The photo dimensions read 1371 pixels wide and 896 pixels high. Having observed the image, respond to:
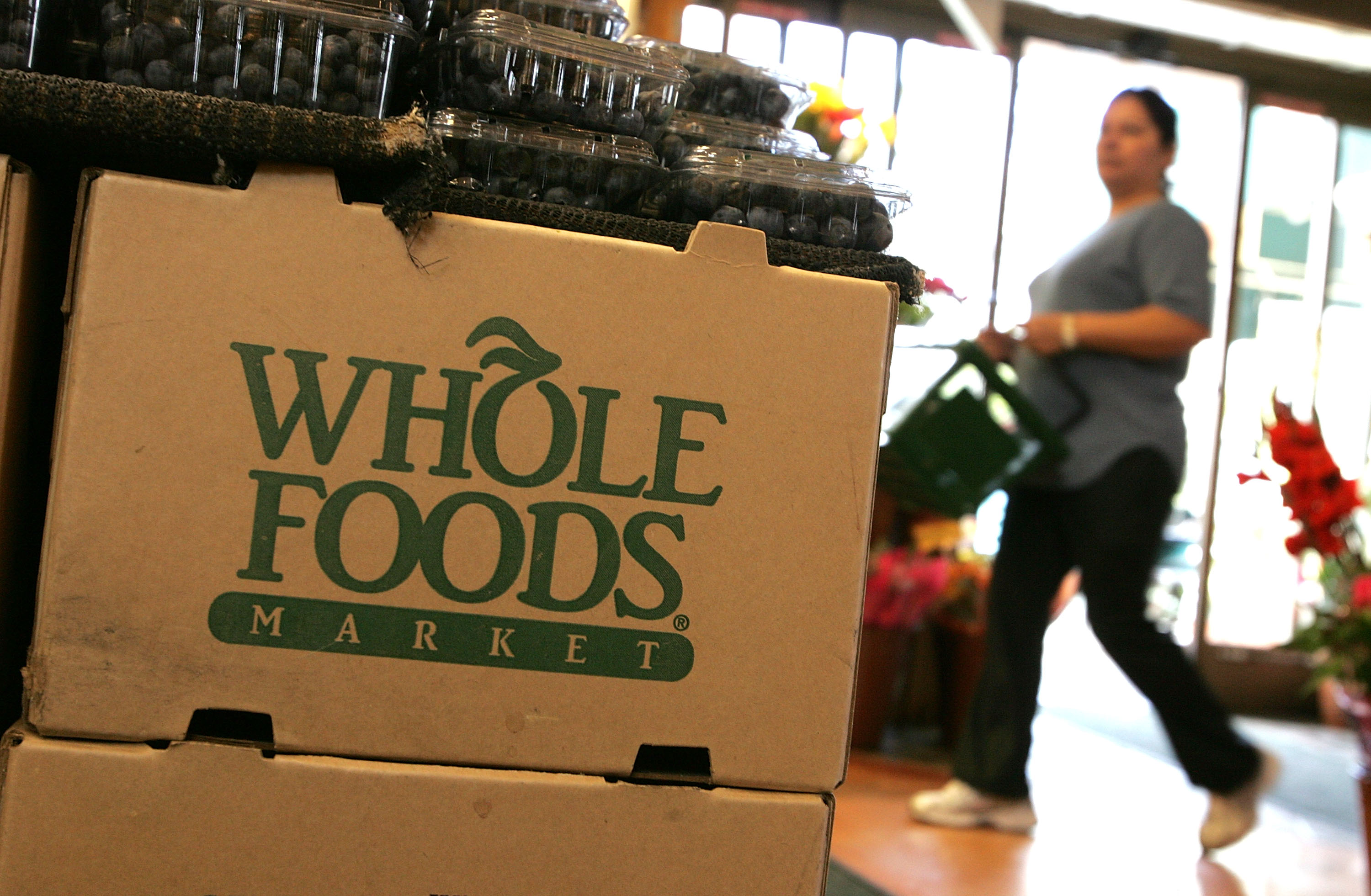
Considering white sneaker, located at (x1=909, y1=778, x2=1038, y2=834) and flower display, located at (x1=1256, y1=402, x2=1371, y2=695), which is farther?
white sneaker, located at (x1=909, y1=778, x2=1038, y2=834)

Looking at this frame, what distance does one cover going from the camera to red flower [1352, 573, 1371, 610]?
202cm

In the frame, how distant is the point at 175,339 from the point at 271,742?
282mm

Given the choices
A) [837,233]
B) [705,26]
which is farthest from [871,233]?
[705,26]

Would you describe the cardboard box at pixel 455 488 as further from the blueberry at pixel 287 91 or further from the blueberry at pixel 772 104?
the blueberry at pixel 772 104

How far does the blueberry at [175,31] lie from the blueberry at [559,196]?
0.89 feet

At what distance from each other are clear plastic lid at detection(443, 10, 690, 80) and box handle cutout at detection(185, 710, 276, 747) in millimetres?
540

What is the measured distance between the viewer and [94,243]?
0.79m

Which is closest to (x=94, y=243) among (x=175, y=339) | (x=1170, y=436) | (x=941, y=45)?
(x=175, y=339)

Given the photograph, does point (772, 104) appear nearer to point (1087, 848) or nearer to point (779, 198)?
point (779, 198)

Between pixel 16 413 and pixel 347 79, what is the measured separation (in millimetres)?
337

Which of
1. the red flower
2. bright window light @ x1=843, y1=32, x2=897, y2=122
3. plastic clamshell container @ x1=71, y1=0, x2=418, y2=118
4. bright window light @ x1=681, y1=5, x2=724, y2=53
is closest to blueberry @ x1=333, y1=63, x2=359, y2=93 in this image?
plastic clamshell container @ x1=71, y1=0, x2=418, y2=118

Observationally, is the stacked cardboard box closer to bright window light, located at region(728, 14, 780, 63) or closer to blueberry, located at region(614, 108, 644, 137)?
blueberry, located at region(614, 108, 644, 137)

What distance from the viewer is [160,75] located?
0.84 metres

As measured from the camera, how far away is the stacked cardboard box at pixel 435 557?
80cm
